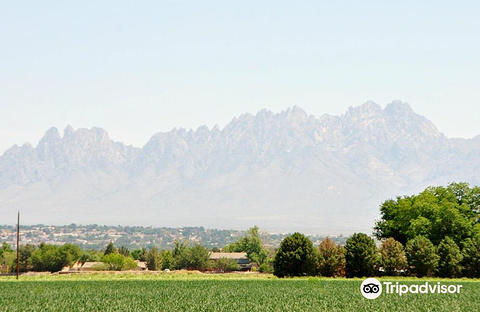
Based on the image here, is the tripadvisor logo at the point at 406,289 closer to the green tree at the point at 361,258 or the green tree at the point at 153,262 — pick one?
the green tree at the point at 361,258

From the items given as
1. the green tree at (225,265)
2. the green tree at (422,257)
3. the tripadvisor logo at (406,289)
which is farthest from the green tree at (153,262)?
the tripadvisor logo at (406,289)

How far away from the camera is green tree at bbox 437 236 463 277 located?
88438mm

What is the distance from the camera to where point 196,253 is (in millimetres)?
177625

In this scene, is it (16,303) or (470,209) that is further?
(470,209)

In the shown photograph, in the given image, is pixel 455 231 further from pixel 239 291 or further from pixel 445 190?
pixel 239 291

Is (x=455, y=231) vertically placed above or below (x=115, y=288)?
above

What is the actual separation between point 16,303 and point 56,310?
21.2 feet

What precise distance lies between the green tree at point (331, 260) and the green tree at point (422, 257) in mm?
9727

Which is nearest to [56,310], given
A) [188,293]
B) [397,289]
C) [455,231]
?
[188,293]

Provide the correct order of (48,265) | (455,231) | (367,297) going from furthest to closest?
(48,265) → (455,231) → (367,297)

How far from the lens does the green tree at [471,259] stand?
292ft

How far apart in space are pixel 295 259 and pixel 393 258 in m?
14.0

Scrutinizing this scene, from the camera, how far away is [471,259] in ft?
293

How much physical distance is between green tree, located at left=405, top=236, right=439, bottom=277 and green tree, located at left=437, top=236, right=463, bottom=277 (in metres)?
1.12
